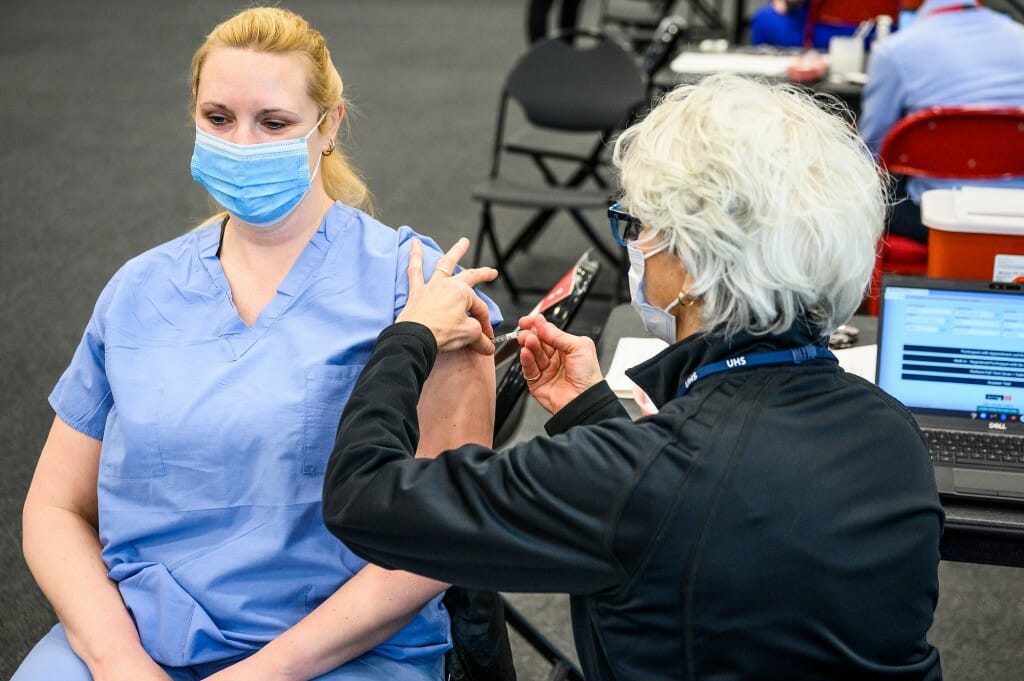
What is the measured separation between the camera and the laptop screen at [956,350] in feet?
5.89

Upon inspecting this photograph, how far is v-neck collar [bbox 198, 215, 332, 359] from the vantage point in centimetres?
169

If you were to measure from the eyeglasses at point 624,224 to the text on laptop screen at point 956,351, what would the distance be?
66cm

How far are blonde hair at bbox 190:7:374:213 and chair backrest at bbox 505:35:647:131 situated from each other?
3.01 meters

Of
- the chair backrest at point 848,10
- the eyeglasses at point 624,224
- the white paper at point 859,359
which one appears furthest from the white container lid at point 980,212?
the chair backrest at point 848,10

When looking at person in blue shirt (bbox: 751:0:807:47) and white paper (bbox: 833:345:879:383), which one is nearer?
white paper (bbox: 833:345:879:383)

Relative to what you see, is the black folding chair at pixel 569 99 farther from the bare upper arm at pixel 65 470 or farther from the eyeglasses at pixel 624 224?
the eyeglasses at pixel 624 224

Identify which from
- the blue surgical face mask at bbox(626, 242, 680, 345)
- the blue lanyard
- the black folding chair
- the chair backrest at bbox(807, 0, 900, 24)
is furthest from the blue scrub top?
the chair backrest at bbox(807, 0, 900, 24)

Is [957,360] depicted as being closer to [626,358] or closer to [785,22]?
[626,358]

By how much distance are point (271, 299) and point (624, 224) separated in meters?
0.62

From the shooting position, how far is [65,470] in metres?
A: 1.76

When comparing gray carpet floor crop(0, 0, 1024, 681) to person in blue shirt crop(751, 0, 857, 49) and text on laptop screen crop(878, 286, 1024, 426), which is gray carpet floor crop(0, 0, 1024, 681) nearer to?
text on laptop screen crop(878, 286, 1024, 426)

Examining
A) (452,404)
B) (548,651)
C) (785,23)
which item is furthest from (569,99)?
(452,404)

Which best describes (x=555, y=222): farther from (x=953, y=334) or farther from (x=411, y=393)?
(x=411, y=393)

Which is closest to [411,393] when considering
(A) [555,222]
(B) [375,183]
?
(A) [555,222]
